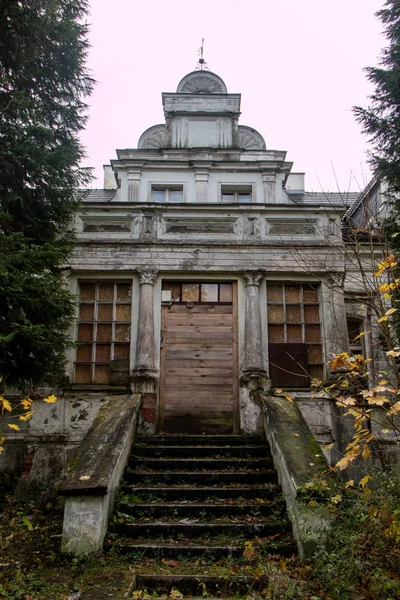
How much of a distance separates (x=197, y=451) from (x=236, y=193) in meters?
6.83

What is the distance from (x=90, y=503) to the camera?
5836 mm

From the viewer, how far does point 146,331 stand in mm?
9562

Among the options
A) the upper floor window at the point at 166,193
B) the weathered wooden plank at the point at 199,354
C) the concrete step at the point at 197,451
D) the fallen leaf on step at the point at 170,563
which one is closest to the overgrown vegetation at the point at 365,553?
the fallen leaf on step at the point at 170,563

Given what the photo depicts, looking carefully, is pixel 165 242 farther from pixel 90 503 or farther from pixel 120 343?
pixel 90 503

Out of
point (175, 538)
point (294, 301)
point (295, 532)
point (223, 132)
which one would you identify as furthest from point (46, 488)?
point (223, 132)

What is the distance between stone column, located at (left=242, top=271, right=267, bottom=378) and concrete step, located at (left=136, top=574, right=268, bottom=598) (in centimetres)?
451

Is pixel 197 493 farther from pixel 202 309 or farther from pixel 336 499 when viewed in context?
pixel 202 309

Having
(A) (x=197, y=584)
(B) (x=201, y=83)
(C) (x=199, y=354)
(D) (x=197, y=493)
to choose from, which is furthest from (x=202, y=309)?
(B) (x=201, y=83)

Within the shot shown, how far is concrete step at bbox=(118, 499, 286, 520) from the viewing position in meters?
6.36

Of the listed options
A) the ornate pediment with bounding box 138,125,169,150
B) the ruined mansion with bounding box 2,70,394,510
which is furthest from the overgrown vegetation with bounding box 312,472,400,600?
the ornate pediment with bounding box 138,125,169,150

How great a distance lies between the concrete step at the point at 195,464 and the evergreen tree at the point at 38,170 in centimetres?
→ 202

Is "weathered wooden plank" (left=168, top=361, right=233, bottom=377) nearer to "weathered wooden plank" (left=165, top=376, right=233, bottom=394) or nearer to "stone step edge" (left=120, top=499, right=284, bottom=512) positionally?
"weathered wooden plank" (left=165, top=376, right=233, bottom=394)

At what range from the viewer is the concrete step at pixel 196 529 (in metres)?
5.99

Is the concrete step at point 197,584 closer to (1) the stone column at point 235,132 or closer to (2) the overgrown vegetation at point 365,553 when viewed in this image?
(2) the overgrown vegetation at point 365,553
